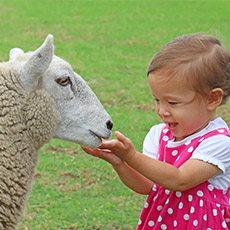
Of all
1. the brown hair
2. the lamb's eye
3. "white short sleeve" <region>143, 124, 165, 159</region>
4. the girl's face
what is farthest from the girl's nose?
the lamb's eye

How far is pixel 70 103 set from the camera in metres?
2.83

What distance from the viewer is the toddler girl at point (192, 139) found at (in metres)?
2.56

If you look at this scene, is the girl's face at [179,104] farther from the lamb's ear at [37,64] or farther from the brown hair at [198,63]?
the lamb's ear at [37,64]

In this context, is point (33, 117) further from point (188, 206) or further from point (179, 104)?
point (188, 206)

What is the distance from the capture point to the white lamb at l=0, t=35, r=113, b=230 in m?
2.67

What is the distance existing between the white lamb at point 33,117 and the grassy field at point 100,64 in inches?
35.8

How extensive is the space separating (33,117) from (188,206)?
0.95m

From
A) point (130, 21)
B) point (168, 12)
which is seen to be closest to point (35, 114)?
point (130, 21)

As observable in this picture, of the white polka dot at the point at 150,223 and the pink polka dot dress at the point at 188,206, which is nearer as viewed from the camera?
the pink polka dot dress at the point at 188,206

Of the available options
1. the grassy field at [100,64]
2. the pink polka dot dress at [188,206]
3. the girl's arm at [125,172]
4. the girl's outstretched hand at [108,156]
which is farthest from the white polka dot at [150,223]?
the grassy field at [100,64]

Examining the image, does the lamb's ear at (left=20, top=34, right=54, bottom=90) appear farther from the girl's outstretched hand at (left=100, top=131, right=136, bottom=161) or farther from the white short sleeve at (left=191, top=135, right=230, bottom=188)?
the white short sleeve at (left=191, top=135, right=230, bottom=188)

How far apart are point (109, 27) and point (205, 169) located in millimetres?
12338

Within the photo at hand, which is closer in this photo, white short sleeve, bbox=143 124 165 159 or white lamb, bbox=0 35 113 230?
white lamb, bbox=0 35 113 230

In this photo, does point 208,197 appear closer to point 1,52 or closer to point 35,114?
point 35,114
